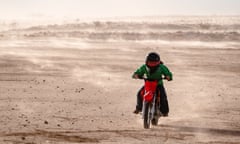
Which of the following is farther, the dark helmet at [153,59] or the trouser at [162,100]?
the trouser at [162,100]

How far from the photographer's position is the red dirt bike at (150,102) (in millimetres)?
10836

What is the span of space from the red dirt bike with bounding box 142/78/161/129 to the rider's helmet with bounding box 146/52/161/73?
0.87 feet

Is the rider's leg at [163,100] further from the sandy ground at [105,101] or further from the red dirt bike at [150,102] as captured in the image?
the sandy ground at [105,101]

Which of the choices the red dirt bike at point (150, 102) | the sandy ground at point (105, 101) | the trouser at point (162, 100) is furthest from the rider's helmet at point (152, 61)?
the sandy ground at point (105, 101)

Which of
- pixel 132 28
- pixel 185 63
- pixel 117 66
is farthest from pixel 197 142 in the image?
pixel 132 28

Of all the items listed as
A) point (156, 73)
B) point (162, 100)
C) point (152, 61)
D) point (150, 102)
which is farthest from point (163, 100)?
point (152, 61)

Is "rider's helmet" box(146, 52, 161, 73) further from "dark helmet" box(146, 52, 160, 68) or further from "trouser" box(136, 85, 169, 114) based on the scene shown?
"trouser" box(136, 85, 169, 114)

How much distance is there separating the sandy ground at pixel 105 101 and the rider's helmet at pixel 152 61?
121 centimetres

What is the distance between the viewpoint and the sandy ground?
1034 cm

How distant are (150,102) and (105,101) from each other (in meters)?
4.22

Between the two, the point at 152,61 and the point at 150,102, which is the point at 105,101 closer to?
the point at 150,102

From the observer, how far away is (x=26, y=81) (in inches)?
753

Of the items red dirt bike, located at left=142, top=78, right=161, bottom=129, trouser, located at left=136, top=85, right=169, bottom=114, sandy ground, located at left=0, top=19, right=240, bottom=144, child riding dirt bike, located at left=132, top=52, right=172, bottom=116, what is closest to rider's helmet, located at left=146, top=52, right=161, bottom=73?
child riding dirt bike, located at left=132, top=52, right=172, bottom=116

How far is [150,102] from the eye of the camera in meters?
10.9
